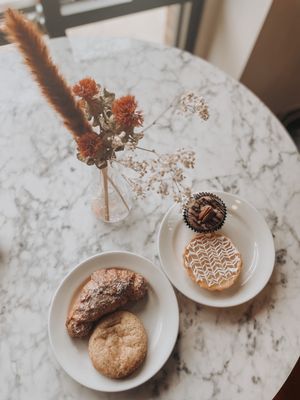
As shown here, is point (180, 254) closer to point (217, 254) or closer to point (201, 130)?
point (217, 254)

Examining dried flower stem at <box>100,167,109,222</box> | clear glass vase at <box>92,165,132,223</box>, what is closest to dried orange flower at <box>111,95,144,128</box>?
dried flower stem at <box>100,167,109,222</box>

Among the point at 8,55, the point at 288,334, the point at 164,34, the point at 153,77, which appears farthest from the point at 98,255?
the point at 164,34

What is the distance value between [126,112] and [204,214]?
0.41 m

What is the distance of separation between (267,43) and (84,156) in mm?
1241

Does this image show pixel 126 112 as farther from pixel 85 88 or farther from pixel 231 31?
pixel 231 31

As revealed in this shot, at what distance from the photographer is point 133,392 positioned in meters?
0.91

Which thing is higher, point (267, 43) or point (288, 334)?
point (267, 43)

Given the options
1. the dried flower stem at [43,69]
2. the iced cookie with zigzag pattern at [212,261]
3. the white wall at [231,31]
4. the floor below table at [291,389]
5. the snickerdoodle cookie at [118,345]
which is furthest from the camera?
the white wall at [231,31]

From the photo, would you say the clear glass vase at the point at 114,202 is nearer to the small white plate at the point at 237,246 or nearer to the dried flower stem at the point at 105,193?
the dried flower stem at the point at 105,193

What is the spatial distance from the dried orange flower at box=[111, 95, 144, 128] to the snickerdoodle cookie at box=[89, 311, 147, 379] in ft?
1.56

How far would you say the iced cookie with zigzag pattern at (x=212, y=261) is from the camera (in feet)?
3.25

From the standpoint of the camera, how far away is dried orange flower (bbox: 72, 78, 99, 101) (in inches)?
28.4

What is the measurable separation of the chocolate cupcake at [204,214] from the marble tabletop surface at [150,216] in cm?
9

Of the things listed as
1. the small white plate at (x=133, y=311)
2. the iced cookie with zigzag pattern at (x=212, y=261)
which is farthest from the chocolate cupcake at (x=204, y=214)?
the small white plate at (x=133, y=311)
